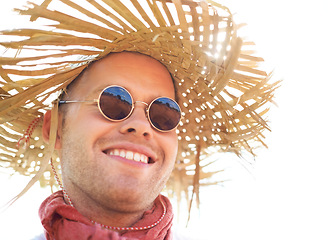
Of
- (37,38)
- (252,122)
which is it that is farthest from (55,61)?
Result: (252,122)

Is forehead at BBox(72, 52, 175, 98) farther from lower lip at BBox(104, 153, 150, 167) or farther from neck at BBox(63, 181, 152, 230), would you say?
neck at BBox(63, 181, 152, 230)

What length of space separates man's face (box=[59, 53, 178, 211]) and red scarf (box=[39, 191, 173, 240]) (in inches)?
3.2

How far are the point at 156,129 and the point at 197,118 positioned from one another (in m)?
0.40

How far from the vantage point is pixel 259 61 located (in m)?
1.63

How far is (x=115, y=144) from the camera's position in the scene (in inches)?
57.8

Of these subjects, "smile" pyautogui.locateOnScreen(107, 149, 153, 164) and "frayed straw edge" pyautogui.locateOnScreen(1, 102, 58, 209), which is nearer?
"frayed straw edge" pyautogui.locateOnScreen(1, 102, 58, 209)

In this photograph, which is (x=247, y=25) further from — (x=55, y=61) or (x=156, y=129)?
(x=55, y=61)

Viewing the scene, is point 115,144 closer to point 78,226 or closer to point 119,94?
point 119,94

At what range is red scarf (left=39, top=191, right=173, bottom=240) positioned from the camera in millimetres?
1370

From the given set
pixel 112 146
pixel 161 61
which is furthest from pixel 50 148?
pixel 161 61

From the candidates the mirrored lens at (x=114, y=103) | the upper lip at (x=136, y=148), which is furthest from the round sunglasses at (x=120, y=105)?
the upper lip at (x=136, y=148)

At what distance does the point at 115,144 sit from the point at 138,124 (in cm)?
12

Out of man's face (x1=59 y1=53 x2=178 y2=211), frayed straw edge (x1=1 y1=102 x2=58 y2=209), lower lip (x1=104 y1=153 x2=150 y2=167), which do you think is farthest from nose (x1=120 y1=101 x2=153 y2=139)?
frayed straw edge (x1=1 y1=102 x2=58 y2=209)

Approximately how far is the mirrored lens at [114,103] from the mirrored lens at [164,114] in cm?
12
